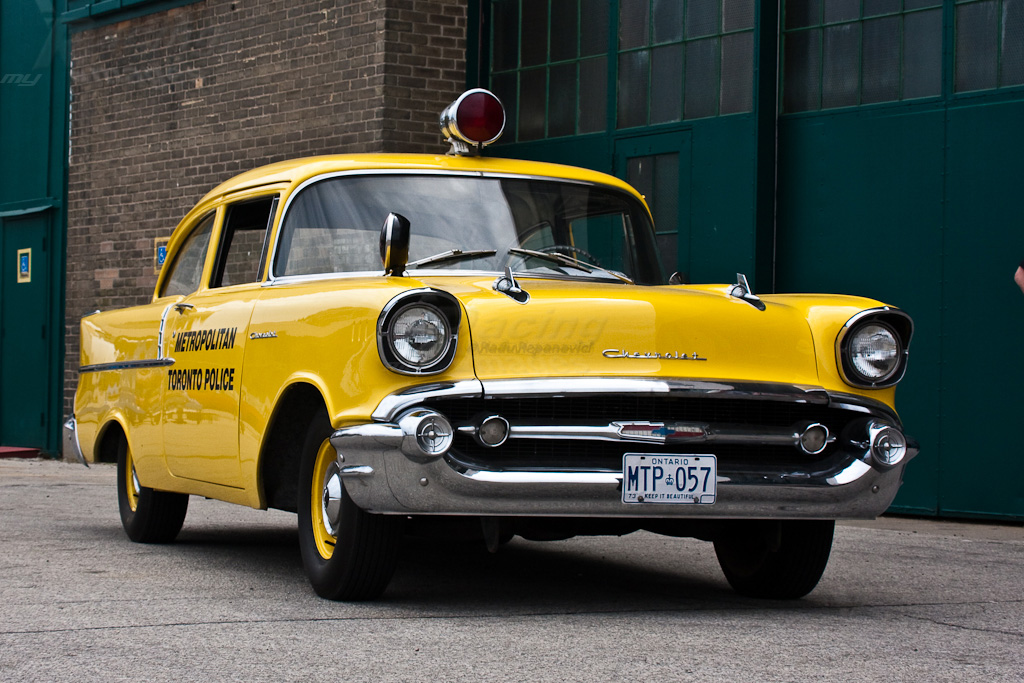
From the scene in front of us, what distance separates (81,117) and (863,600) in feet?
38.5

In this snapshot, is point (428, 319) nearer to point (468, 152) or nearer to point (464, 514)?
point (464, 514)

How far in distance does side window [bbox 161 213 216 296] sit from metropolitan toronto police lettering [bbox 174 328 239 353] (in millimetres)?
406

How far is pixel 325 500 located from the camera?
5031 mm

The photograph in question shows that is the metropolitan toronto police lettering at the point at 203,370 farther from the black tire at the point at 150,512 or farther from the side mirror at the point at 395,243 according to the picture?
the side mirror at the point at 395,243

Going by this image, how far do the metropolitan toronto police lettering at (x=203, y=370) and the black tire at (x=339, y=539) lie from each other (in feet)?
2.40

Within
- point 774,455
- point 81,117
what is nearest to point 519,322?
point 774,455

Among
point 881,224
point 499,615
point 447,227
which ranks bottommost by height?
point 499,615

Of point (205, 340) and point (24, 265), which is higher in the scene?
point (24, 265)

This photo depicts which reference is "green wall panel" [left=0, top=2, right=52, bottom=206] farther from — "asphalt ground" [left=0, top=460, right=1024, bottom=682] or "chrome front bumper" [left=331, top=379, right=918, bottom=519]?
"chrome front bumper" [left=331, top=379, right=918, bottom=519]

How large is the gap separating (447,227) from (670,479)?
1564 millimetres

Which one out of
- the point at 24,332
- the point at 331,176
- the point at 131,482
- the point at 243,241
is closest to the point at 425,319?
the point at 331,176

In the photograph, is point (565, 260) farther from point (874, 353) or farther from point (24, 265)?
point (24, 265)

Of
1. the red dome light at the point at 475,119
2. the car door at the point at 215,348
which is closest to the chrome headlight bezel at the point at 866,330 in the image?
the red dome light at the point at 475,119

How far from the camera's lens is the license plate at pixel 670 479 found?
15.1ft
